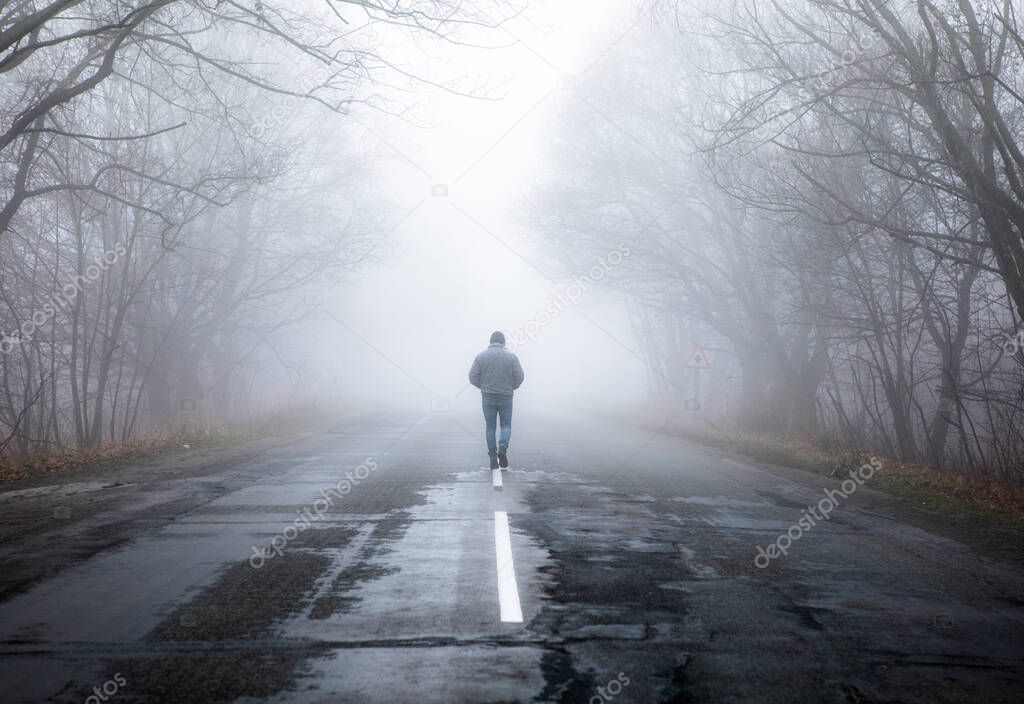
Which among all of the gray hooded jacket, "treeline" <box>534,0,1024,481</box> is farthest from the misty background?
the gray hooded jacket

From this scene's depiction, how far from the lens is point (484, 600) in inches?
221

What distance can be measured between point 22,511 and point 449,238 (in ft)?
184

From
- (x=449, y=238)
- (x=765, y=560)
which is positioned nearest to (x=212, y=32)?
(x=765, y=560)

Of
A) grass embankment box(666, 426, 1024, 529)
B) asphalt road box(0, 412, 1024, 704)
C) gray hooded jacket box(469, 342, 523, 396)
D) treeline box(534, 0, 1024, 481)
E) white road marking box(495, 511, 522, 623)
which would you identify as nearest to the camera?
asphalt road box(0, 412, 1024, 704)

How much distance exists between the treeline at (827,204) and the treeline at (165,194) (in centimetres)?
556

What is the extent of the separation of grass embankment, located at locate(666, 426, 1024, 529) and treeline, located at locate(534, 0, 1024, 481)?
63cm

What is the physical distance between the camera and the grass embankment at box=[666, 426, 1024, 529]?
10211mm

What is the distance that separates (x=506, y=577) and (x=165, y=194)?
49.7 ft

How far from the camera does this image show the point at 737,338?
2559 centimetres

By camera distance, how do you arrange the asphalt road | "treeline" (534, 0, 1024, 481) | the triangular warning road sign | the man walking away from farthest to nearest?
the triangular warning road sign, the man walking away, "treeline" (534, 0, 1024, 481), the asphalt road

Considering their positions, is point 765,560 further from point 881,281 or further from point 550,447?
point 881,281

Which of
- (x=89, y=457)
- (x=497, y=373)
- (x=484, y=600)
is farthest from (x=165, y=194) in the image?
(x=484, y=600)

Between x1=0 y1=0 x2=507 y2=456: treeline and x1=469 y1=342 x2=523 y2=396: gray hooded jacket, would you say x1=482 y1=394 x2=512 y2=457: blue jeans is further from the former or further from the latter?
x1=0 y1=0 x2=507 y2=456: treeline

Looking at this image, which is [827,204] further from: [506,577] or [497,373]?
[506,577]
